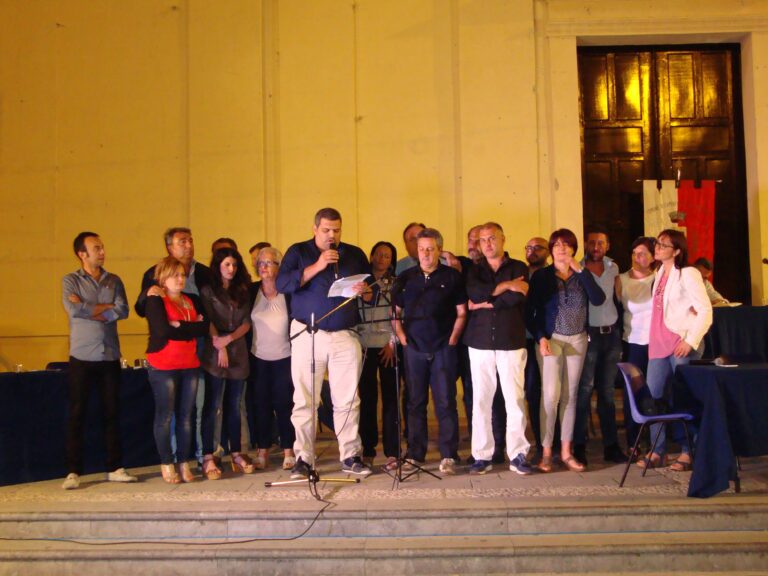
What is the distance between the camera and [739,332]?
6887mm

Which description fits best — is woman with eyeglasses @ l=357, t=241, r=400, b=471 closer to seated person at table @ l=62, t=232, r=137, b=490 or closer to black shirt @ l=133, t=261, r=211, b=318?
black shirt @ l=133, t=261, r=211, b=318

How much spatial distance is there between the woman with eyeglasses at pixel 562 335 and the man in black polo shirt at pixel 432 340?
61 cm

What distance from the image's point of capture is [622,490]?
4992 millimetres

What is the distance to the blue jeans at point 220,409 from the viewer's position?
583 cm

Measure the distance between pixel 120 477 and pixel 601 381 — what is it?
3.63m

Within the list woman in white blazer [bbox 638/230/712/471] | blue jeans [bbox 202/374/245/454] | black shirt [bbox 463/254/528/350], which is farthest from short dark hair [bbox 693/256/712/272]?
blue jeans [bbox 202/374/245/454]

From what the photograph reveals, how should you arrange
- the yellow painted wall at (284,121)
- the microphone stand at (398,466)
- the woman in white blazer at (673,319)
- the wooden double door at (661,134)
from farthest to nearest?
the wooden double door at (661,134) → the yellow painted wall at (284,121) → the woman in white blazer at (673,319) → the microphone stand at (398,466)

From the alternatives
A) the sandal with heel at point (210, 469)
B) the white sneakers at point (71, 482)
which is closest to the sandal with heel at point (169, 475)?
the sandal with heel at point (210, 469)

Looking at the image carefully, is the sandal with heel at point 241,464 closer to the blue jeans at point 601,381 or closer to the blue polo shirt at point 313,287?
the blue polo shirt at point 313,287

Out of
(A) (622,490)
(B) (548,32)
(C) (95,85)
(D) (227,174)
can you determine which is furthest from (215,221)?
(A) (622,490)

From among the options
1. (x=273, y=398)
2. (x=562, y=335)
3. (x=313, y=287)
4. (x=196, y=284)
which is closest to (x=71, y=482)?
(x=273, y=398)

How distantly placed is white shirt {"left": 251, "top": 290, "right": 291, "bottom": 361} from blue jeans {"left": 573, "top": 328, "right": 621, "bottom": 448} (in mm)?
2230

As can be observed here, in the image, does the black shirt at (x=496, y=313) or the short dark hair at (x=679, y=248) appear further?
the short dark hair at (x=679, y=248)

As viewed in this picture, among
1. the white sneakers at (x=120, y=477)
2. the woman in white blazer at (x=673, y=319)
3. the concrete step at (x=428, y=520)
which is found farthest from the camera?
the white sneakers at (x=120, y=477)
